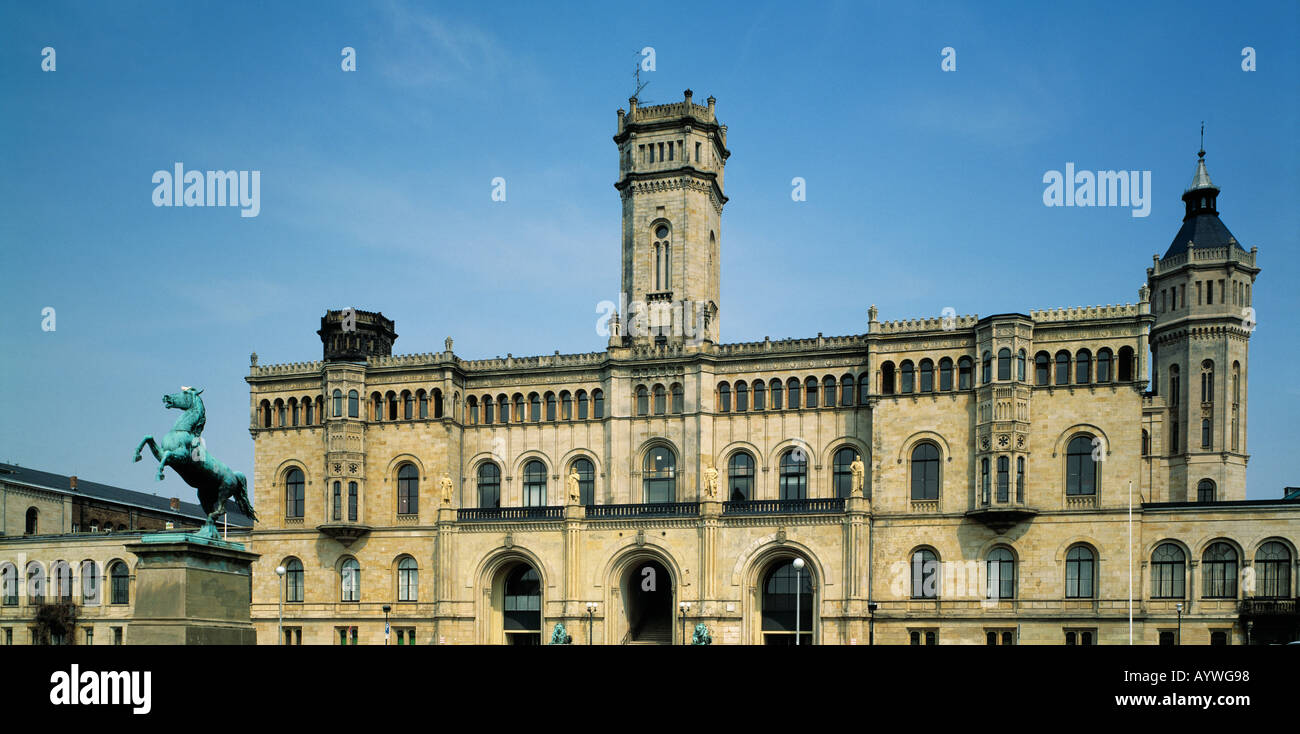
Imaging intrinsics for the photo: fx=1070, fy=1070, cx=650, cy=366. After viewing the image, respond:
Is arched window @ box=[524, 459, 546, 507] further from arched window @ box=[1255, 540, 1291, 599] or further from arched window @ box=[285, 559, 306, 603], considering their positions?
arched window @ box=[1255, 540, 1291, 599]

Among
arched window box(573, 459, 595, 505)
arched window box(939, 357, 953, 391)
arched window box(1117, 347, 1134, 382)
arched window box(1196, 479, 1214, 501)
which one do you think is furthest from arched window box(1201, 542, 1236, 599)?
→ arched window box(573, 459, 595, 505)

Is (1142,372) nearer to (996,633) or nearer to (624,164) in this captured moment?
(996,633)

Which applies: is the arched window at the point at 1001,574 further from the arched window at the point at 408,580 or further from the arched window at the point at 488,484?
the arched window at the point at 408,580

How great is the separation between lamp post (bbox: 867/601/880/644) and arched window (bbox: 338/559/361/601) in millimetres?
33917

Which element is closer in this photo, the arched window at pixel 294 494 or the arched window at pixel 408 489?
the arched window at pixel 408 489

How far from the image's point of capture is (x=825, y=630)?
61781 millimetres

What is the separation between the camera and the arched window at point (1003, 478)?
6075cm

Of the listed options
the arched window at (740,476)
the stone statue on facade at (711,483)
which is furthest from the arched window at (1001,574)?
the stone statue on facade at (711,483)

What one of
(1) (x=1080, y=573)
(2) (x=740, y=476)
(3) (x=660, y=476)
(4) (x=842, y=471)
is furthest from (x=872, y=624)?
(3) (x=660, y=476)

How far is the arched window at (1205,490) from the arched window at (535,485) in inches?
1905

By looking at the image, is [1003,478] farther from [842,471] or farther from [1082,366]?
[842,471]

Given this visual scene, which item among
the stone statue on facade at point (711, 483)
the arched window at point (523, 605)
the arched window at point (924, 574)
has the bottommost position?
the arched window at point (523, 605)

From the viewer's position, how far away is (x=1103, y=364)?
61406 mm
